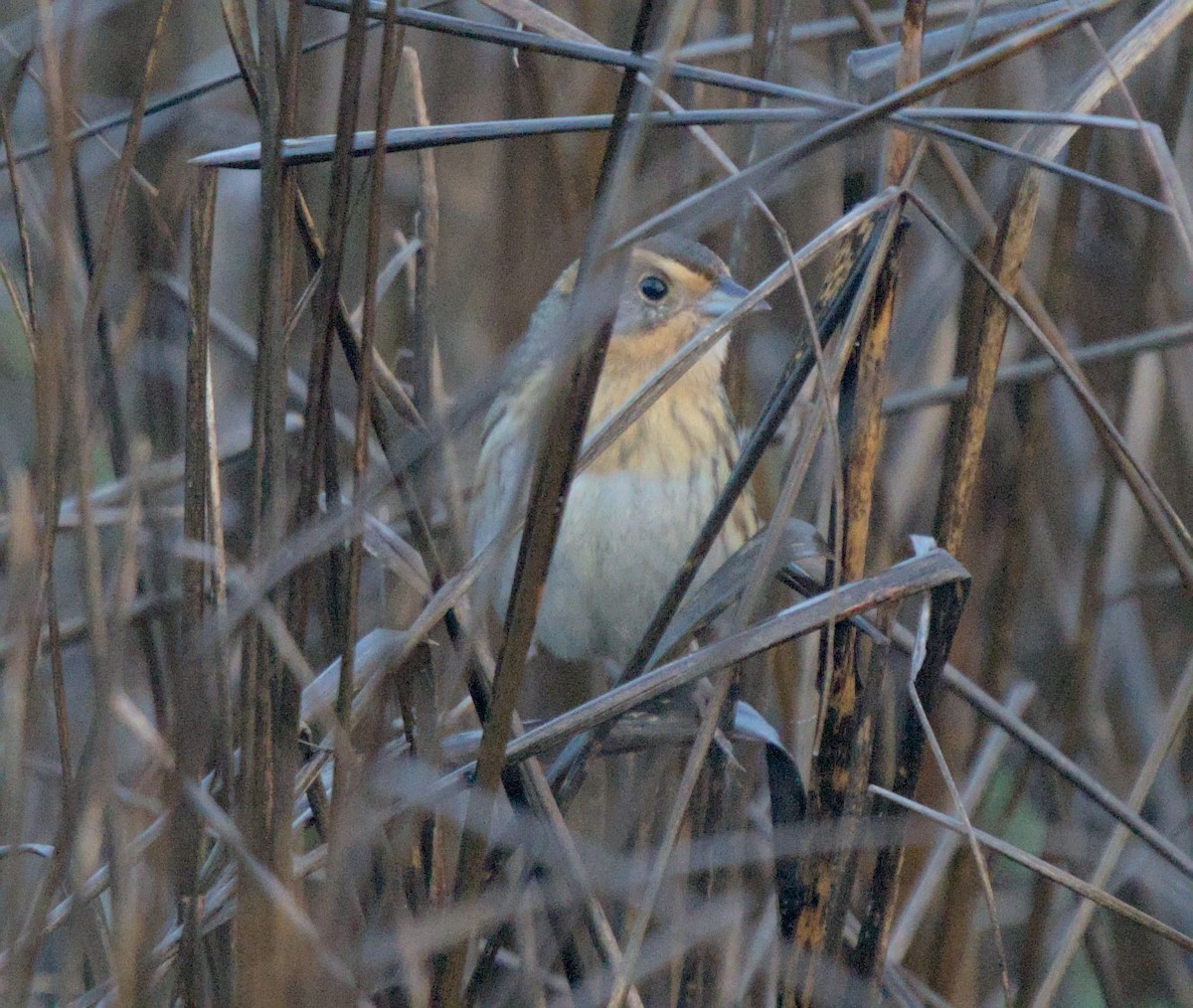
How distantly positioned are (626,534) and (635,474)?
0.39 ft

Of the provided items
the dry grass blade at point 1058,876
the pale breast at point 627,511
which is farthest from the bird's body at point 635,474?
the dry grass blade at point 1058,876

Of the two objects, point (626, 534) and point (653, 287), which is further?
point (653, 287)

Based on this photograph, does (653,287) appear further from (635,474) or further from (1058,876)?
(1058,876)

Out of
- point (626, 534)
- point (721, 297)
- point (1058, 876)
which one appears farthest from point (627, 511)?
point (1058, 876)

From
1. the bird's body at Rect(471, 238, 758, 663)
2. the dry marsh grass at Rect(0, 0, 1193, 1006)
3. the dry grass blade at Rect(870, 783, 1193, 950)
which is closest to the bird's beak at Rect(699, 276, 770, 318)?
the bird's body at Rect(471, 238, 758, 663)

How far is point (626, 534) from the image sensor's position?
2.50 m

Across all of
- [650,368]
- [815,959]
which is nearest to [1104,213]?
[650,368]

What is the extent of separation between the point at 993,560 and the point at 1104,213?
2.61ft

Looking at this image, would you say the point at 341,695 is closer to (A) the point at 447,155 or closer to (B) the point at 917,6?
(B) the point at 917,6

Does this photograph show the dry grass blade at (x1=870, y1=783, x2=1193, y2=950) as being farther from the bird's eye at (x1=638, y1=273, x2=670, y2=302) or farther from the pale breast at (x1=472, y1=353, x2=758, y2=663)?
the bird's eye at (x1=638, y1=273, x2=670, y2=302)

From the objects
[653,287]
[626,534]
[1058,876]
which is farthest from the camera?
[653,287]

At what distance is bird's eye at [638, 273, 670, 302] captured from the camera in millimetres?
2627

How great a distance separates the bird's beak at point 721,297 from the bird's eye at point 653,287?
96 mm

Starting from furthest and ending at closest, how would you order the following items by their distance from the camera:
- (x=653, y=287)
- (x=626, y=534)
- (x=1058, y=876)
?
1. (x=653, y=287)
2. (x=626, y=534)
3. (x=1058, y=876)
